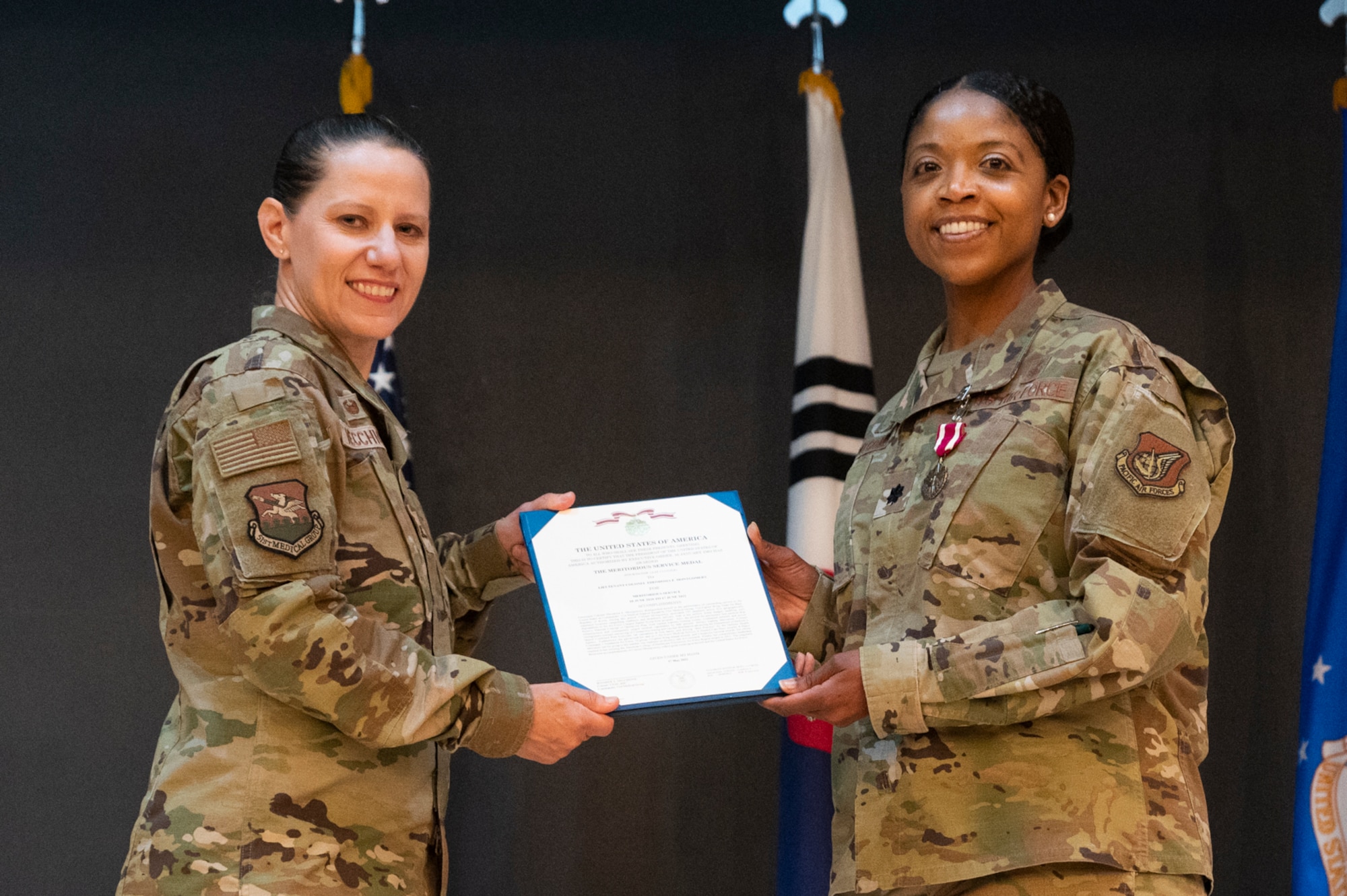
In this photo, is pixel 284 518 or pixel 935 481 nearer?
pixel 284 518

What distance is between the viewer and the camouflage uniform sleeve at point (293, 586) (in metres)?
1.62

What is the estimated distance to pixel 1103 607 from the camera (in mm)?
1643

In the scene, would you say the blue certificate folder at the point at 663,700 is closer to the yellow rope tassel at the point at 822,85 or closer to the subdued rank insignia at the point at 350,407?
the subdued rank insignia at the point at 350,407

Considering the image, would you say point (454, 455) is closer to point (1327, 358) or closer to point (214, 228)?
point (214, 228)

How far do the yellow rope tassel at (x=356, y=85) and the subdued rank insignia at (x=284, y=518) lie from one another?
1421 mm

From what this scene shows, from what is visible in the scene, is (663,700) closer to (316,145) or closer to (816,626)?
(816,626)

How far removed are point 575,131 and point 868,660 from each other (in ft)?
6.72

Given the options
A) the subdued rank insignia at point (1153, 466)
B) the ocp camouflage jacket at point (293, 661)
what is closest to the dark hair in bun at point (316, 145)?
the ocp camouflage jacket at point (293, 661)

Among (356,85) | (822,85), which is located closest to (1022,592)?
(822,85)

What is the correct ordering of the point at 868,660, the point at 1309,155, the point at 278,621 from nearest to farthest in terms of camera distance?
1. the point at 278,621
2. the point at 868,660
3. the point at 1309,155

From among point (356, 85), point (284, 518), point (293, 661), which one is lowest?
point (293, 661)

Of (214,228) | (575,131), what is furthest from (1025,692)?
(214,228)

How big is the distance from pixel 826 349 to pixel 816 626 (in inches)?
36.7

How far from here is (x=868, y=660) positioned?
5.79 feet
